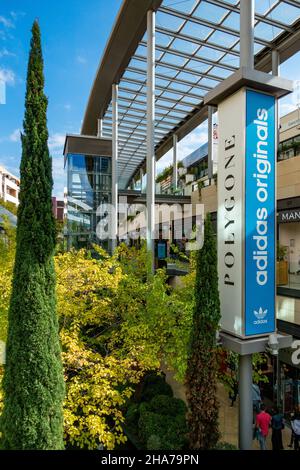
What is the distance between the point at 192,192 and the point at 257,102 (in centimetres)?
1495

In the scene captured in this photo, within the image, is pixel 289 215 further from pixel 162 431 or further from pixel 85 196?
pixel 85 196

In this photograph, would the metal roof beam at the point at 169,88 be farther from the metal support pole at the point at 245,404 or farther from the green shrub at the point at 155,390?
the metal support pole at the point at 245,404

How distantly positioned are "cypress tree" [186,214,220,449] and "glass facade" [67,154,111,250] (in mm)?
16661

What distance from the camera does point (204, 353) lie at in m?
7.32

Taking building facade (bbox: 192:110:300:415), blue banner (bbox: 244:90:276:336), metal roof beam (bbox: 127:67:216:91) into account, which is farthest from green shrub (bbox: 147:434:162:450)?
metal roof beam (bbox: 127:67:216:91)

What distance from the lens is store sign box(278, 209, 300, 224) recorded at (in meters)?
12.4

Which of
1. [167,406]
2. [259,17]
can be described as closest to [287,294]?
[167,406]

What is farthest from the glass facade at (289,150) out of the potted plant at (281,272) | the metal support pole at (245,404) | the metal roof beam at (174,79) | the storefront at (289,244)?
the metal roof beam at (174,79)

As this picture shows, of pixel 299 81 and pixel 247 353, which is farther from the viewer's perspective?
pixel 299 81

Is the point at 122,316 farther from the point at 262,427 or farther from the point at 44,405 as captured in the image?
the point at 262,427

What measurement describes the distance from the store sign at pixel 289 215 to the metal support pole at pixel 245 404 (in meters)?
6.95

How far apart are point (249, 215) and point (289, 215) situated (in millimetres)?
6632

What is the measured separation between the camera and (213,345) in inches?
289

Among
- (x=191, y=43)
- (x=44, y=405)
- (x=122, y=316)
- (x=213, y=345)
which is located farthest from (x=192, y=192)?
(x=44, y=405)
